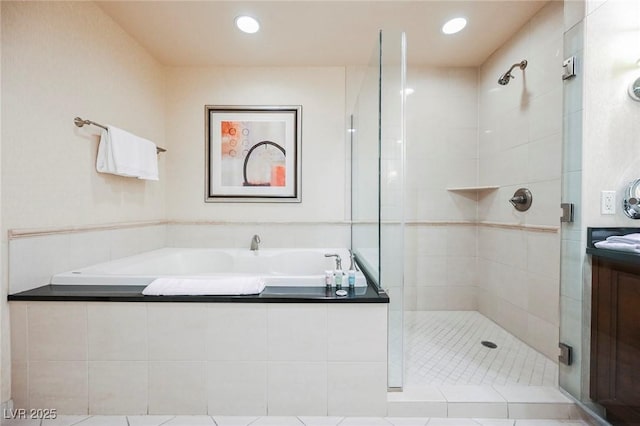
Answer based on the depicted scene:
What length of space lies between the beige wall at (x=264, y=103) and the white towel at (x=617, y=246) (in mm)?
1739

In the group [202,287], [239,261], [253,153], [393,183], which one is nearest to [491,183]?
[393,183]

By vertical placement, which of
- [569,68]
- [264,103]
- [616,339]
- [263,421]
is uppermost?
[264,103]

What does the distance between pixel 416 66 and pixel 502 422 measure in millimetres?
2703

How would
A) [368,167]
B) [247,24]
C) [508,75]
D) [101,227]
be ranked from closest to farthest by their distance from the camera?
[368,167] < [101,227] < [247,24] < [508,75]

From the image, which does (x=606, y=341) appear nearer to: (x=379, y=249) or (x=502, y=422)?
(x=502, y=422)

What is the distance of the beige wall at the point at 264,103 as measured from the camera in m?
2.65

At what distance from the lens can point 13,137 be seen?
4.58 feet

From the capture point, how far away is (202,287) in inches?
55.0

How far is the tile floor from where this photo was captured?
4.37 feet

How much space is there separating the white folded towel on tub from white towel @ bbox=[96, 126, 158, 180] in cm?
94

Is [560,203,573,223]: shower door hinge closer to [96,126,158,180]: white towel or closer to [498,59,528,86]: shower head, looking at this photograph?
[498,59,528,86]: shower head

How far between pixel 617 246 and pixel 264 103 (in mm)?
2576

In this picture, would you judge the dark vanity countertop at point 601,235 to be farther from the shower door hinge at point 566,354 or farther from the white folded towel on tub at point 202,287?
the white folded towel on tub at point 202,287

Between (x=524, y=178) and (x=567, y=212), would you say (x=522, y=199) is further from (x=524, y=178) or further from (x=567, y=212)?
(x=567, y=212)
